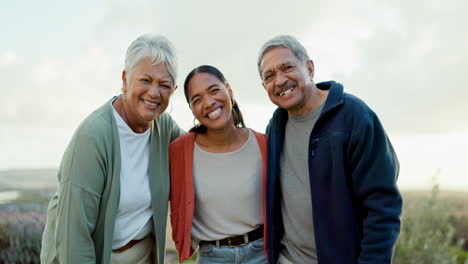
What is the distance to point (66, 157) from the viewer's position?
101 inches

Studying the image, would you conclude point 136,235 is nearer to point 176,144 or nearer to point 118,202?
point 118,202

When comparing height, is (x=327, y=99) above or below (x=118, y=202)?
above

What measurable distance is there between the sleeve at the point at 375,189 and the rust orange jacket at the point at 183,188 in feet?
2.34

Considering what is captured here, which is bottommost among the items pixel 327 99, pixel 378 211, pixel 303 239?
pixel 303 239

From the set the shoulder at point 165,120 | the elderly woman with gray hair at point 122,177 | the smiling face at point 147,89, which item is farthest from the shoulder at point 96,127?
the shoulder at point 165,120

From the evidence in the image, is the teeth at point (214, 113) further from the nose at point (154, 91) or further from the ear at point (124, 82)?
the ear at point (124, 82)

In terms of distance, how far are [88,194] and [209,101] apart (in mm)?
983

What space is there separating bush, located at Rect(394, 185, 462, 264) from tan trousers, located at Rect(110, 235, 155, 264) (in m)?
4.46

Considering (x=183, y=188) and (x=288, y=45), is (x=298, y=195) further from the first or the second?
(x=288, y=45)

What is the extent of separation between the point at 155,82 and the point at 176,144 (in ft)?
1.82

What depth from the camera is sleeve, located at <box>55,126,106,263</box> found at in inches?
98.3

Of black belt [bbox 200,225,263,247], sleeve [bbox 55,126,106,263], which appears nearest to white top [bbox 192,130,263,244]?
black belt [bbox 200,225,263,247]

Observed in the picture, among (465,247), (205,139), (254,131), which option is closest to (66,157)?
(205,139)

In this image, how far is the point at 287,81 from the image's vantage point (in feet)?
8.95
